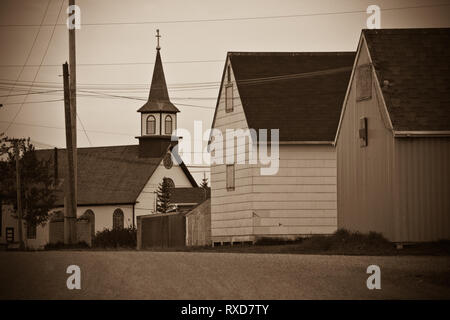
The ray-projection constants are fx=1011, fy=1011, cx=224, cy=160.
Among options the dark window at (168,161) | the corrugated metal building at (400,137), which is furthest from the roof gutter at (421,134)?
the dark window at (168,161)

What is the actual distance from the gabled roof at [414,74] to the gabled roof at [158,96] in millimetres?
58225

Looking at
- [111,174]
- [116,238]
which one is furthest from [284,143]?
[111,174]

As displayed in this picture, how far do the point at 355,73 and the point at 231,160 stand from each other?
1224 centimetres

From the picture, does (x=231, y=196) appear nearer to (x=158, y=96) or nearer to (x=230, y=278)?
(x=230, y=278)

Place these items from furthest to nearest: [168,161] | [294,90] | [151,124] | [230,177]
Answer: [168,161]
[151,124]
[230,177]
[294,90]

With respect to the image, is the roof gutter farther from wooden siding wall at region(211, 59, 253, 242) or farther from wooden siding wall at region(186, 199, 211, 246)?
wooden siding wall at region(186, 199, 211, 246)

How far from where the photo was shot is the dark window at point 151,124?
91.5 m

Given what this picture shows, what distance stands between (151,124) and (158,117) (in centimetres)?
122

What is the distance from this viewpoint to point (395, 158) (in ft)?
101

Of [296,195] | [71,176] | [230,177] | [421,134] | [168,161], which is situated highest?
[421,134]

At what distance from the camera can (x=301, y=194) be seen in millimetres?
42906

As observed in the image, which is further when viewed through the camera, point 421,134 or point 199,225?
point 199,225

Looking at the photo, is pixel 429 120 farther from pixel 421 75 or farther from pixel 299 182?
pixel 299 182

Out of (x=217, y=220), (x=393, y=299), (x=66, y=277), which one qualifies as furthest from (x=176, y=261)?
(x=217, y=220)
